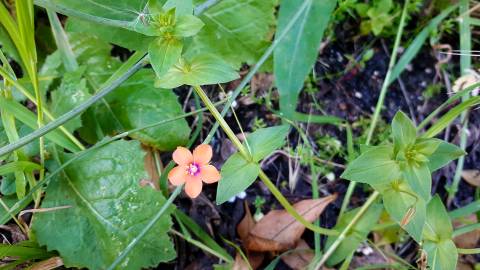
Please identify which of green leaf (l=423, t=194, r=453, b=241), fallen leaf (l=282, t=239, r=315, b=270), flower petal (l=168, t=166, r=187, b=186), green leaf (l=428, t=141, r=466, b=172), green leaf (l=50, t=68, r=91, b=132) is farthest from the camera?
fallen leaf (l=282, t=239, r=315, b=270)

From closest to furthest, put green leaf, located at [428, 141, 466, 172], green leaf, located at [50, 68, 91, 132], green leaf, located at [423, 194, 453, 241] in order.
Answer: green leaf, located at [428, 141, 466, 172] < green leaf, located at [423, 194, 453, 241] < green leaf, located at [50, 68, 91, 132]

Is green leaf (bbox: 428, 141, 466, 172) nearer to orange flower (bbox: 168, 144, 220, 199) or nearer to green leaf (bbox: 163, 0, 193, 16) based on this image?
orange flower (bbox: 168, 144, 220, 199)

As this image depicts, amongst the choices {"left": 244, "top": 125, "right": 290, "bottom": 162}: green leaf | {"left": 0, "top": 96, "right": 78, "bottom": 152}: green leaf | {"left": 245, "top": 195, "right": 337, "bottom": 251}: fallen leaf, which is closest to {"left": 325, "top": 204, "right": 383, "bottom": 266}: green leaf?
{"left": 245, "top": 195, "right": 337, "bottom": 251}: fallen leaf

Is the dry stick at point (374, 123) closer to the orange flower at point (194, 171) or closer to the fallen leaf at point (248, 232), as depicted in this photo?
the fallen leaf at point (248, 232)

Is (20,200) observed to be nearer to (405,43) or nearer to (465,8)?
(405,43)

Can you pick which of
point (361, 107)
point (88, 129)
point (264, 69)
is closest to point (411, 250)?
point (361, 107)

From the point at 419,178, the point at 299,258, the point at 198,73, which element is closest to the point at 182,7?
the point at 198,73

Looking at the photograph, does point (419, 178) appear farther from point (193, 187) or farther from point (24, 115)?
point (24, 115)
